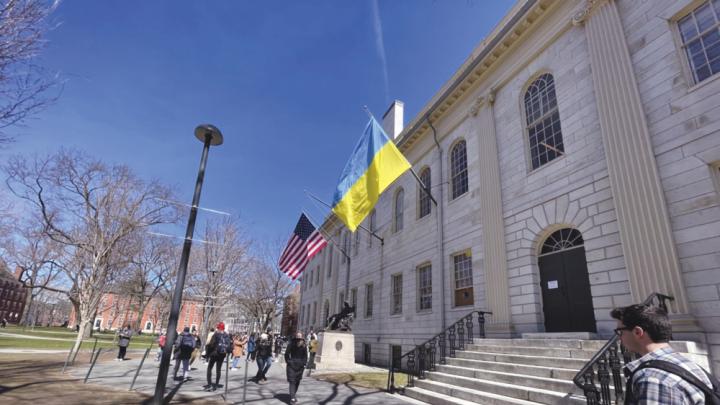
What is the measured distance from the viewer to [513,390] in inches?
285

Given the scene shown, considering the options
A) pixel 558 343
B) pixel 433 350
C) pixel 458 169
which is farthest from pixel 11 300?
pixel 558 343

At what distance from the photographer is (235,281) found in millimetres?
30234

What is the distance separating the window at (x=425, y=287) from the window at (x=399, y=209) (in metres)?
3.37

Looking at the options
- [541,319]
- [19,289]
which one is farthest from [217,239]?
[19,289]

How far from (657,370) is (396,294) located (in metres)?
17.0

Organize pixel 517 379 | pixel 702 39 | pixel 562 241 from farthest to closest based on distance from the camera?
1. pixel 562 241
2. pixel 702 39
3. pixel 517 379

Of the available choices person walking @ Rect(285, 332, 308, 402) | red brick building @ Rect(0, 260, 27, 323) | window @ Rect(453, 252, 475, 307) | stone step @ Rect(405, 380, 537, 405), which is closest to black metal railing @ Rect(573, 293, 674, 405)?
stone step @ Rect(405, 380, 537, 405)

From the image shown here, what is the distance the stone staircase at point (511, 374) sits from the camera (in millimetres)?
6914

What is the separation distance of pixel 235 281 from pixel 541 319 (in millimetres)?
25243

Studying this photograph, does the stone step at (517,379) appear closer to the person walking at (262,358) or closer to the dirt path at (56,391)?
the person walking at (262,358)

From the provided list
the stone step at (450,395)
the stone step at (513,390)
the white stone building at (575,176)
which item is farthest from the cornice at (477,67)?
the stone step at (450,395)

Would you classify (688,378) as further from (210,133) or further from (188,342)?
(188,342)

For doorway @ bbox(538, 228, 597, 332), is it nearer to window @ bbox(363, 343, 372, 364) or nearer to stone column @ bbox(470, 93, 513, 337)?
stone column @ bbox(470, 93, 513, 337)

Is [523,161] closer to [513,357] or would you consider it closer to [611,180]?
[611,180]
